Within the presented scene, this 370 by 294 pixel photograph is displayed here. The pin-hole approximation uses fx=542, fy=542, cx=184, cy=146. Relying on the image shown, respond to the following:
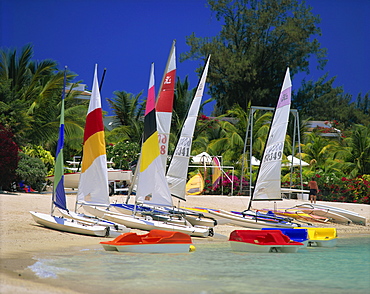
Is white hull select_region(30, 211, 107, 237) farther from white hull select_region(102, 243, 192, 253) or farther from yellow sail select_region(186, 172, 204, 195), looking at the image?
yellow sail select_region(186, 172, 204, 195)

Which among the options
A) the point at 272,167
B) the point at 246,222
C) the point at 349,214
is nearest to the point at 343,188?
the point at 349,214

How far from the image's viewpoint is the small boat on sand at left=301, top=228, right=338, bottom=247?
54.7 ft

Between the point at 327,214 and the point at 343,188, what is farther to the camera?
the point at 343,188

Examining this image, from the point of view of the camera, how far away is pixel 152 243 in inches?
519

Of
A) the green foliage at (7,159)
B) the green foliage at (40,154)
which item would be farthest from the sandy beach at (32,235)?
the green foliage at (40,154)

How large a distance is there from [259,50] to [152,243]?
37833mm

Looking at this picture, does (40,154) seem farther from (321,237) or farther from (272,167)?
(321,237)

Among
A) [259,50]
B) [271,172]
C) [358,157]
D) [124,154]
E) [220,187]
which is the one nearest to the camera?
[271,172]

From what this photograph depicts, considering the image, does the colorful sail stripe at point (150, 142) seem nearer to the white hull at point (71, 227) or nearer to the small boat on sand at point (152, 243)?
the white hull at point (71, 227)

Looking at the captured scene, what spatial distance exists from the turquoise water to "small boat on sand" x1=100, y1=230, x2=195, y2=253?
201 millimetres

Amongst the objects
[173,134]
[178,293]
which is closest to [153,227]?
[178,293]

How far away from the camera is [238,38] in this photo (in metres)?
50.2

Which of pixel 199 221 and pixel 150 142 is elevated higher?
pixel 150 142

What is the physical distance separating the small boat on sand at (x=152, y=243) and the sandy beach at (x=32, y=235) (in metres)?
1.24
